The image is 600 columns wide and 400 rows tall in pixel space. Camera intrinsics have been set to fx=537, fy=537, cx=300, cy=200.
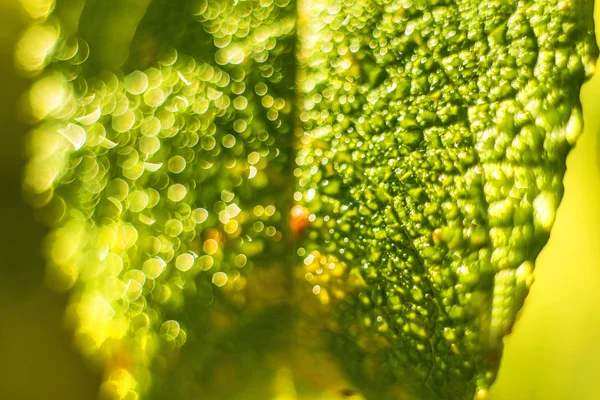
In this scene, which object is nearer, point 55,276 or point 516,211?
point 516,211

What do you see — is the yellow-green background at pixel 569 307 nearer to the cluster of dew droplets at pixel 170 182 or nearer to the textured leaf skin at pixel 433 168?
the textured leaf skin at pixel 433 168

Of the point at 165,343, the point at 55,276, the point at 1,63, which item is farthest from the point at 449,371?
the point at 1,63

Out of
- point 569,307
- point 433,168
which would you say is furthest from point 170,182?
point 569,307

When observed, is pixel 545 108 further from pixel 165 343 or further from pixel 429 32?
pixel 165 343

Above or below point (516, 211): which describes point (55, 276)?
below


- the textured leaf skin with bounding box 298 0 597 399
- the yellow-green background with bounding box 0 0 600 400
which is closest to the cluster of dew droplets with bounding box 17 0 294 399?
the textured leaf skin with bounding box 298 0 597 399

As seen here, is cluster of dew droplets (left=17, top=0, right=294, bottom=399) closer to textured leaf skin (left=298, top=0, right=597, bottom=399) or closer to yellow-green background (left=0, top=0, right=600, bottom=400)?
textured leaf skin (left=298, top=0, right=597, bottom=399)

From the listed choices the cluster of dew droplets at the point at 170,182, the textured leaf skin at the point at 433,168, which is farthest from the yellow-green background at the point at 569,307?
the cluster of dew droplets at the point at 170,182

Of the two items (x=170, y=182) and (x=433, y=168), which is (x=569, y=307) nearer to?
(x=433, y=168)
